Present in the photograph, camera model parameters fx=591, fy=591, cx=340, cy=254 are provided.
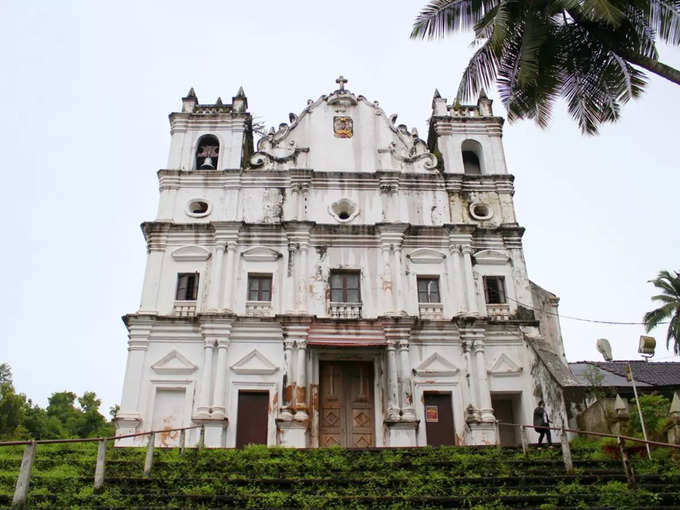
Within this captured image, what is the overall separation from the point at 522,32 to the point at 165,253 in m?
12.8

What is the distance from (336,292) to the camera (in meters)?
19.5

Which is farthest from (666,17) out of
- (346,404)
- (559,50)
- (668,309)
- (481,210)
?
(668,309)

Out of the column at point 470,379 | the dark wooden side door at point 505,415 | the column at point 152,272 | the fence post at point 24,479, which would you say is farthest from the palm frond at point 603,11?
the column at point 152,272

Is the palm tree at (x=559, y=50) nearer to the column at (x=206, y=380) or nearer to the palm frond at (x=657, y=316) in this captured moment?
the column at (x=206, y=380)

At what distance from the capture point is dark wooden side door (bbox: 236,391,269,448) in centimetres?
1742

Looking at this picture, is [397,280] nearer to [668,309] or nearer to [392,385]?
[392,385]

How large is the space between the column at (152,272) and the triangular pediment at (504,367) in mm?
10819

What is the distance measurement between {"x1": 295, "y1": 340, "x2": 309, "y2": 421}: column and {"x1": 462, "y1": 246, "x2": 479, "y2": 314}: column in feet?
18.0

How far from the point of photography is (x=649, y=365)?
22.1 m

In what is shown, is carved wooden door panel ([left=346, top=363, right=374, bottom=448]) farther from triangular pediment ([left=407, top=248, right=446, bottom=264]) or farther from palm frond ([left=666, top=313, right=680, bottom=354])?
palm frond ([left=666, top=313, right=680, bottom=354])

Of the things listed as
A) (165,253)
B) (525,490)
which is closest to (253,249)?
(165,253)

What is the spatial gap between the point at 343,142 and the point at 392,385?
30.8 ft

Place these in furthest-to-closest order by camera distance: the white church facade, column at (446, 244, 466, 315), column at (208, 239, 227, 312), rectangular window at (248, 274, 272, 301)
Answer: rectangular window at (248, 274, 272, 301)
column at (446, 244, 466, 315)
column at (208, 239, 227, 312)
the white church facade

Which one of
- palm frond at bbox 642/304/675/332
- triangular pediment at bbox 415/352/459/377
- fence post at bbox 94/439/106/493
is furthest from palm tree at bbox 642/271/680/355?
fence post at bbox 94/439/106/493
